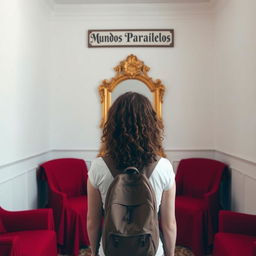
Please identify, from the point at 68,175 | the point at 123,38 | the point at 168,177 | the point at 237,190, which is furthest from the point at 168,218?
the point at 123,38

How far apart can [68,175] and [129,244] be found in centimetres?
267

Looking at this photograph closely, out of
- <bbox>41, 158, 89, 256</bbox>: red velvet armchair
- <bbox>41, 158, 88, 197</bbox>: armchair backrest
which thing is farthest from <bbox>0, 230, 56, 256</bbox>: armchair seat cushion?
<bbox>41, 158, 88, 197</bbox>: armchair backrest

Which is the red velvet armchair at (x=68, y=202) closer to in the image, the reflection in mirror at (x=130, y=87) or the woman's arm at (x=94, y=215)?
the reflection in mirror at (x=130, y=87)

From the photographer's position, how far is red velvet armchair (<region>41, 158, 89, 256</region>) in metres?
2.96

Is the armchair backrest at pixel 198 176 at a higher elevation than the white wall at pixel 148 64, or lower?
lower

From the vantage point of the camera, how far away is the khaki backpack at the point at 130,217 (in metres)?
1.01

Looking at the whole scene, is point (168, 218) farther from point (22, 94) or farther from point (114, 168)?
point (22, 94)

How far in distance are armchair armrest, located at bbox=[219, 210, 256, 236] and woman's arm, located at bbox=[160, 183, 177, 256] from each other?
3.76 ft

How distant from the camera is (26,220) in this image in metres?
2.36

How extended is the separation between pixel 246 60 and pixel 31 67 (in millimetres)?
2314

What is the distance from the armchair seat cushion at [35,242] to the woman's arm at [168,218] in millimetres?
1091

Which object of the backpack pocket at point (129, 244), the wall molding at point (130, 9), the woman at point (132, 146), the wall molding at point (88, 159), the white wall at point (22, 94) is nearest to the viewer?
the backpack pocket at point (129, 244)

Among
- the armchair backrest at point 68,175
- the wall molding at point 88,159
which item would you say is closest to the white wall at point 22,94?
the wall molding at point 88,159

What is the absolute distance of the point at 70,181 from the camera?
11.6 ft
